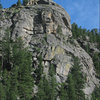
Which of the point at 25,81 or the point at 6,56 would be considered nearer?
the point at 25,81

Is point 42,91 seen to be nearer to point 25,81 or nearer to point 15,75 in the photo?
point 25,81

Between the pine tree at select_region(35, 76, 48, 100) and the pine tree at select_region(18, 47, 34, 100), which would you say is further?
the pine tree at select_region(18, 47, 34, 100)

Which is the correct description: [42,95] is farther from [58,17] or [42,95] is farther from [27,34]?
[58,17]

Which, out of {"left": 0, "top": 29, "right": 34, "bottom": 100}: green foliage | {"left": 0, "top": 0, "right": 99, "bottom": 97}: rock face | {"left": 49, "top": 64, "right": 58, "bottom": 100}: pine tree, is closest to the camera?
{"left": 0, "top": 29, "right": 34, "bottom": 100}: green foliage

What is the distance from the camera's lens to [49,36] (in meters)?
61.1

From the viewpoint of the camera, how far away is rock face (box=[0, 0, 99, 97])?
5297cm

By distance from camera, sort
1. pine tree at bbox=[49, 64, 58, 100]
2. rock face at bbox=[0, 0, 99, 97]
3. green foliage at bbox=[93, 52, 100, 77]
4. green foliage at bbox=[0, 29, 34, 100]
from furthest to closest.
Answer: green foliage at bbox=[93, 52, 100, 77] → rock face at bbox=[0, 0, 99, 97] → pine tree at bbox=[49, 64, 58, 100] → green foliage at bbox=[0, 29, 34, 100]

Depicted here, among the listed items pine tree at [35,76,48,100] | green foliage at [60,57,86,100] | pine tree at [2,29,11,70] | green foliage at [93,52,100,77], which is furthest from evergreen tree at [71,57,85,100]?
pine tree at [2,29,11,70]

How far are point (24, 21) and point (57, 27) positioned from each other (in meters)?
13.1

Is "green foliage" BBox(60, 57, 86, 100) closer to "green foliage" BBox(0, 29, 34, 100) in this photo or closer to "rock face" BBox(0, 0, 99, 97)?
"rock face" BBox(0, 0, 99, 97)

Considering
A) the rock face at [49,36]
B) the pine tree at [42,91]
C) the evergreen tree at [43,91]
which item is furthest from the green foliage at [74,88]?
the pine tree at [42,91]

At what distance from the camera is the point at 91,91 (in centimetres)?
5491

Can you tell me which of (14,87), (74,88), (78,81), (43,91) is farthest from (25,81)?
(78,81)

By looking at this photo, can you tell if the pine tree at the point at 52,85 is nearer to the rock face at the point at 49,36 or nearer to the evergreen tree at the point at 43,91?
the evergreen tree at the point at 43,91
